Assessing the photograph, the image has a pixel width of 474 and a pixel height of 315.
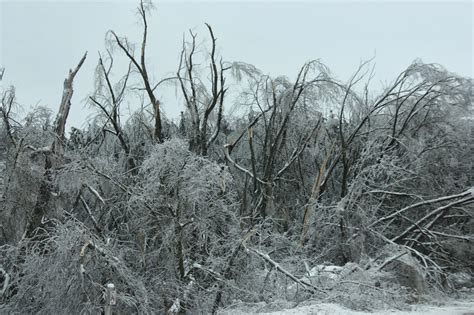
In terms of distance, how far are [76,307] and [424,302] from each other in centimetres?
724

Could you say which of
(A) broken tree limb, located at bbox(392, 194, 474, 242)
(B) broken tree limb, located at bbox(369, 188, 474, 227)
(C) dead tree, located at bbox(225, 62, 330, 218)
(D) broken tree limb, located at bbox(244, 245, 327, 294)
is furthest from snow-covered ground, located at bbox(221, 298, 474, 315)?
(C) dead tree, located at bbox(225, 62, 330, 218)

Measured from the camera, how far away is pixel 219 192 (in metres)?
8.38

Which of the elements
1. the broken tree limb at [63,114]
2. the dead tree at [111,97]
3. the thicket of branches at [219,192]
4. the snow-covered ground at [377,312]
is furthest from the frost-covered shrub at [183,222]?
the dead tree at [111,97]

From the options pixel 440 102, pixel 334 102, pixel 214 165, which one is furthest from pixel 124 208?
pixel 440 102

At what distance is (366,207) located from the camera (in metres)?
12.9

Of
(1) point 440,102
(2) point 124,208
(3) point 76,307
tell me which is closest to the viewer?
(3) point 76,307

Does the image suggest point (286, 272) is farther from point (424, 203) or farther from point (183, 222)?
point (424, 203)

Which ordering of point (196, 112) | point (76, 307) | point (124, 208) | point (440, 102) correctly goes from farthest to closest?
point (440, 102) → point (196, 112) → point (124, 208) → point (76, 307)

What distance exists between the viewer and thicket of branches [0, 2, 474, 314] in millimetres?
7309

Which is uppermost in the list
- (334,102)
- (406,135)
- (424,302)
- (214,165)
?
(334,102)

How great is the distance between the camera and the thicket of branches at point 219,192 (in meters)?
7.31

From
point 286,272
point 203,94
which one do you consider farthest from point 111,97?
point 286,272

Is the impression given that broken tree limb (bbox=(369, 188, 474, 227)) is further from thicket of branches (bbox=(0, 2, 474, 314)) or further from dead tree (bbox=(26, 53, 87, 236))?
dead tree (bbox=(26, 53, 87, 236))

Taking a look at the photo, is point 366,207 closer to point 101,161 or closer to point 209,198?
point 209,198
